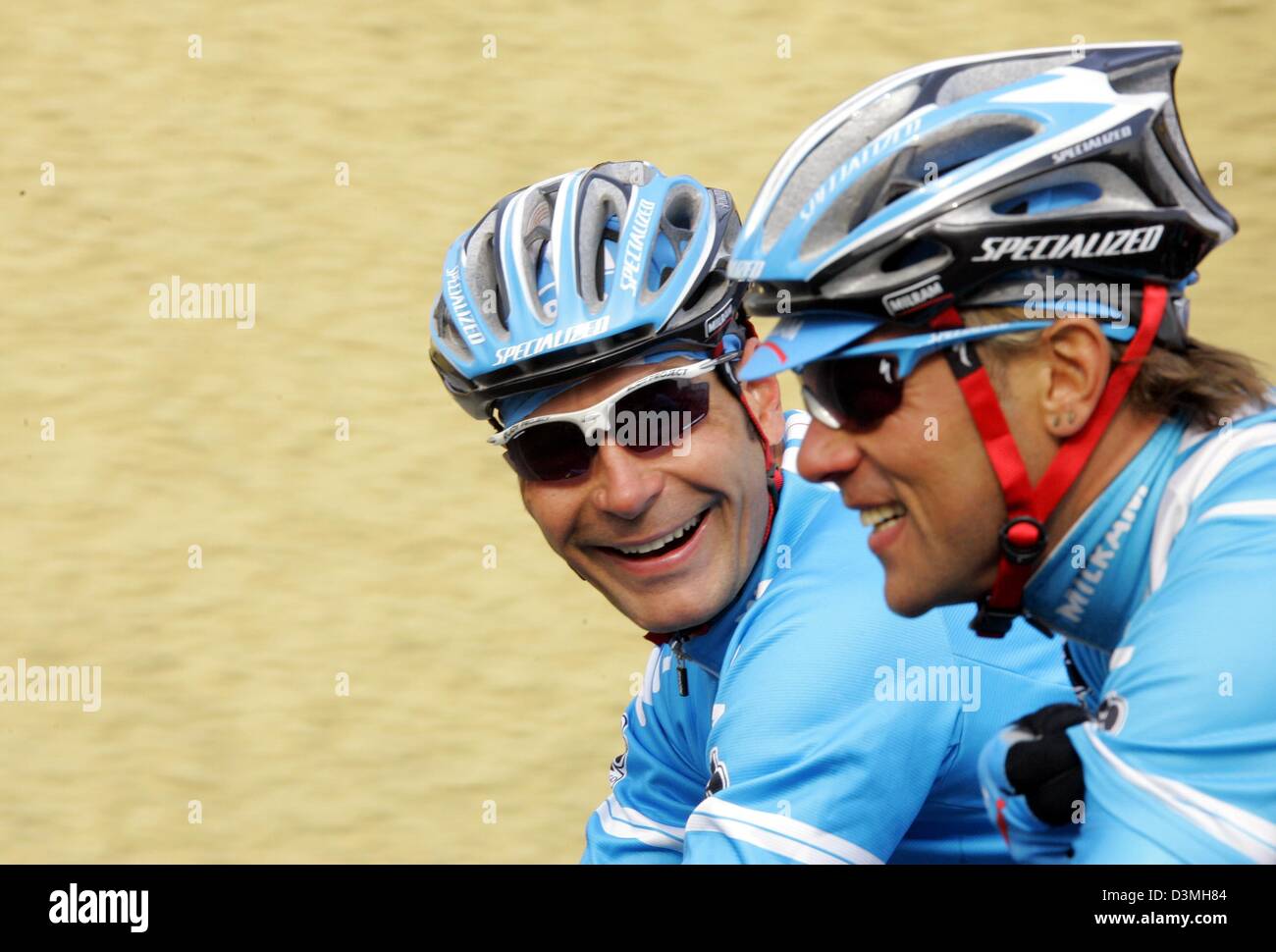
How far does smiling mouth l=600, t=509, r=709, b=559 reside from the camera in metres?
2.63

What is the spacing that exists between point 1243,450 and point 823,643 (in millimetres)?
842

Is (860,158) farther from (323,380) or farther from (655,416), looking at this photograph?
(323,380)

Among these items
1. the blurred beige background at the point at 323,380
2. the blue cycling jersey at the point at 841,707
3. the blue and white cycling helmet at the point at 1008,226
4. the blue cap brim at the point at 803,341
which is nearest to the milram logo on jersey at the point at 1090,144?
the blue and white cycling helmet at the point at 1008,226

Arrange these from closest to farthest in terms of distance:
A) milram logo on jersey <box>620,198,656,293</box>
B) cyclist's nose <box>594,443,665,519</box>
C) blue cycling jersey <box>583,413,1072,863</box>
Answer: blue cycling jersey <box>583,413,1072,863</box>, cyclist's nose <box>594,443,665,519</box>, milram logo on jersey <box>620,198,656,293</box>

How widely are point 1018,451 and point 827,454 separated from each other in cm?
22

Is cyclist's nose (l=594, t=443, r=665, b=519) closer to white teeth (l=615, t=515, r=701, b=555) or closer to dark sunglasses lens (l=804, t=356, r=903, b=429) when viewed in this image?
white teeth (l=615, t=515, r=701, b=555)

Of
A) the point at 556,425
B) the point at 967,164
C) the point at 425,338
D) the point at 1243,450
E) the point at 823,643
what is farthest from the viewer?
the point at 425,338

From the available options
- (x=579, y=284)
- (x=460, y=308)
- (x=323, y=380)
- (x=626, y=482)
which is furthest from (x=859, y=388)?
(x=323, y=380)

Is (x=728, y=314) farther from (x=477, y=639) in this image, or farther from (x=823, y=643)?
(x=477, y=639)

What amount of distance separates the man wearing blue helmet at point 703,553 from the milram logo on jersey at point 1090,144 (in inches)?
33.5

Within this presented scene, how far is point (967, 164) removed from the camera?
5.82ft

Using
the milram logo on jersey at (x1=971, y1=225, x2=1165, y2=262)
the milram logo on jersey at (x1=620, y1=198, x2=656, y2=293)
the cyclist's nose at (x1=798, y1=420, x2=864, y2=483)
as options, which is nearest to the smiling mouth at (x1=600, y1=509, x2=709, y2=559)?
the milram logo on jersey at (x1=620, y1=198, x2=656, y2=293)

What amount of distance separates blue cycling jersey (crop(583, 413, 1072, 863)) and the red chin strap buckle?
57cm
